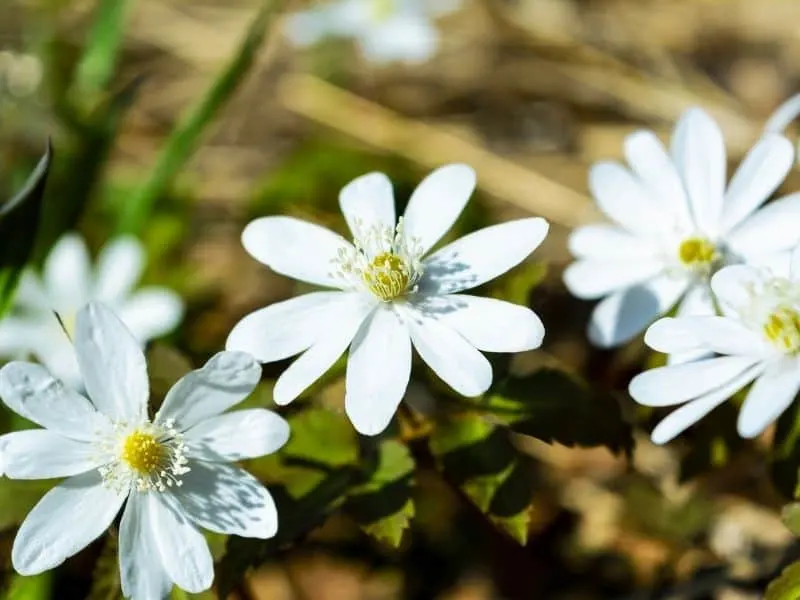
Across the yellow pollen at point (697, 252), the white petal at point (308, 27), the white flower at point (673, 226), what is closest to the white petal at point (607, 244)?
the white flower at point (673, 226)

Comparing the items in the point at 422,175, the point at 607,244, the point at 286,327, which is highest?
the point at 607,244

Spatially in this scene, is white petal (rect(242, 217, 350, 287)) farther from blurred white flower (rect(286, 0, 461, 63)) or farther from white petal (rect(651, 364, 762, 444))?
blurred white flower (rect(286, 0, 461, 63))

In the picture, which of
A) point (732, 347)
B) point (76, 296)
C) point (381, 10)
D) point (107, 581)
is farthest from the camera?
point (381, 10)

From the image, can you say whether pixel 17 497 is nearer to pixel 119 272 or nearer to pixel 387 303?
pixel 387 303

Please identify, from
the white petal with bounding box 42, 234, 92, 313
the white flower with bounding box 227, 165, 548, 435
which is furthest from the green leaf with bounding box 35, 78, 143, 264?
the white flower with bounding box 227, 165, 548, 435

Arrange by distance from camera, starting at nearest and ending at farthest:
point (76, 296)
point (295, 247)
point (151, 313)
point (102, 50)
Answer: point (295, 247), point (151, 313), point (76, 296), point (102, 50)

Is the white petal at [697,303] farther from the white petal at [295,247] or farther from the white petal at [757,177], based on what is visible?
the white petal at [295,247]

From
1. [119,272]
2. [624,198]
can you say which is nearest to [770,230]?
[624,198]
